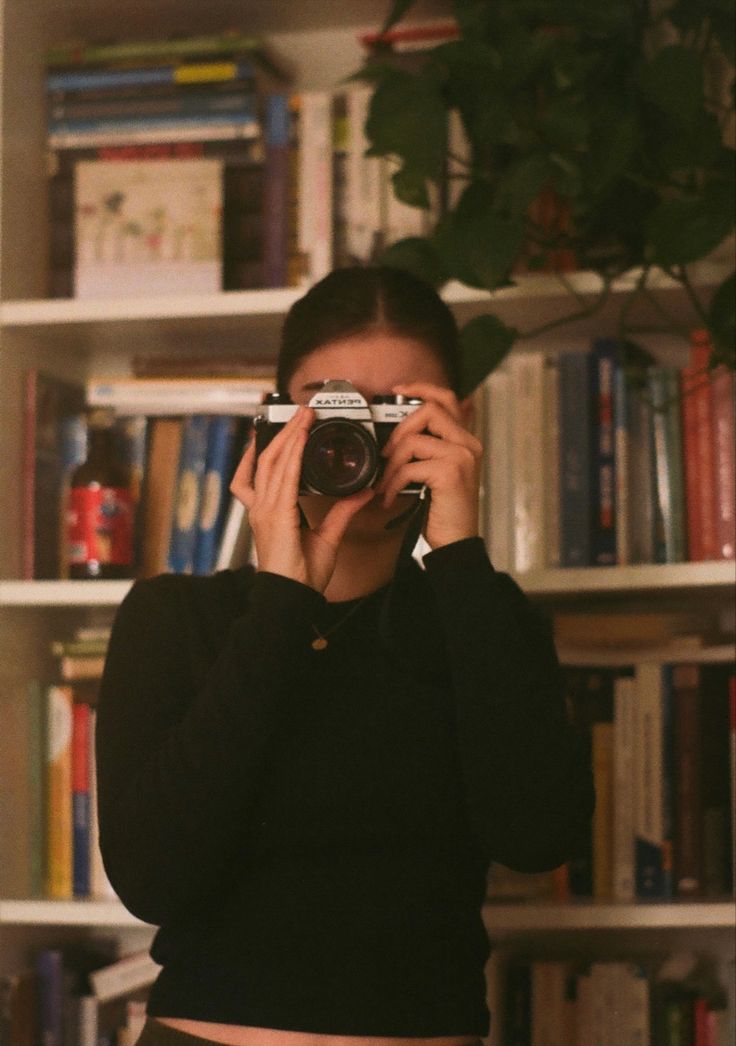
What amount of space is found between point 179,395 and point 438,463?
604mm

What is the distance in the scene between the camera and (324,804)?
862mm

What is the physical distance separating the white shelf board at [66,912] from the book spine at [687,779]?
24.3 inches

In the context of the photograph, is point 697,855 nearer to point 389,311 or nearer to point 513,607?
point 513,607

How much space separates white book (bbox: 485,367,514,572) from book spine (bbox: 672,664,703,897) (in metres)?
0.24

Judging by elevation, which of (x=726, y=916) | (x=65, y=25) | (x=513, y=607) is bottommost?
(x=726, y=916)

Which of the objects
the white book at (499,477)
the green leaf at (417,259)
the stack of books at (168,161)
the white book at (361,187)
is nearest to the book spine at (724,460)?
the white book at (499,477)

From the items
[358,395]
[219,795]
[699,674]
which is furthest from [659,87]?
[219,795]

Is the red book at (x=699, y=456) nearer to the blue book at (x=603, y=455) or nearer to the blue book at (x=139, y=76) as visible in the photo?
the blue book at (x=603, y=455)

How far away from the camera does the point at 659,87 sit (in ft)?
3.80

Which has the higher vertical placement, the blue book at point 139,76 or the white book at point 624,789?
the blue book at point 139,76

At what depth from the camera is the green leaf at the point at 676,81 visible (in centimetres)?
115

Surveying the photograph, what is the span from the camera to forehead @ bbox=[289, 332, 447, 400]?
0.97m

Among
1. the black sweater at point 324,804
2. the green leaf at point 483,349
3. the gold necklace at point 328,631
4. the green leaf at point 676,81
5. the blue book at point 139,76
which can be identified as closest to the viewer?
the black sweater at point 324,804

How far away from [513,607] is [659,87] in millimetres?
568
